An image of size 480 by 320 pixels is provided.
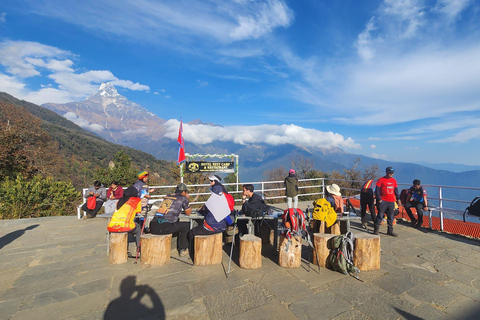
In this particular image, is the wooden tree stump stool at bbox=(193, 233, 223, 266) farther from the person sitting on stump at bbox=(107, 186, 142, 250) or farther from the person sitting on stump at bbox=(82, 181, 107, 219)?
the person sitting on stump at bbox=(82, 181, 107, 219)

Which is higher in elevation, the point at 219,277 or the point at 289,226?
the point at 289,226

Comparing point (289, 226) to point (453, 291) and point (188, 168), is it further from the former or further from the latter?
point (188, 168)

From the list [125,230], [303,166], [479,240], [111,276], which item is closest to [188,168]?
[125,230]

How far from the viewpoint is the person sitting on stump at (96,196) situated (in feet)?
25.2

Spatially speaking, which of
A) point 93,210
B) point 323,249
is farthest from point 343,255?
point 93,210

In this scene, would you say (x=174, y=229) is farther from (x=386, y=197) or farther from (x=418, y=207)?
(x=418, y=207)

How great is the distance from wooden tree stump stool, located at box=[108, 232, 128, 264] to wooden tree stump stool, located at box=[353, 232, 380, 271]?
3748mm

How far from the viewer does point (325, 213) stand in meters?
4.63

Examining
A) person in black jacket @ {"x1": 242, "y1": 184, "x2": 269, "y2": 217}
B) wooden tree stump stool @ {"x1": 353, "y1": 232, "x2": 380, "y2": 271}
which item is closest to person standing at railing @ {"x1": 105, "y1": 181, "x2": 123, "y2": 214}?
person in black jacket @ {"x1": 242, "y1": 184, "x2": 269, "y2": 217}

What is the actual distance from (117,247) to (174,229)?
94cm

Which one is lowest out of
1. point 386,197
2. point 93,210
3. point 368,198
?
point 93,210

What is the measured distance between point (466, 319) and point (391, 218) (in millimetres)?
3390

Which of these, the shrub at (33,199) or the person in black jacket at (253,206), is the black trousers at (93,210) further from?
the person in black jacket at (253,206)

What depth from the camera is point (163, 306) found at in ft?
9.27
